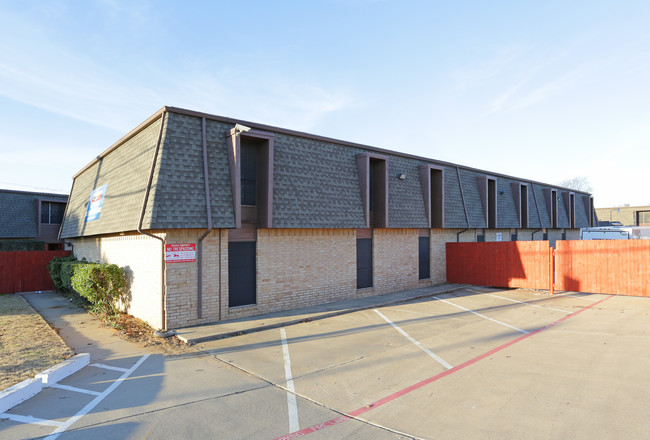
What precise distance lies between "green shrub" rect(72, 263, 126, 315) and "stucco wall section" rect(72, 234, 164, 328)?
0.38m

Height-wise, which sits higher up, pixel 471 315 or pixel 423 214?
pixel 423 214

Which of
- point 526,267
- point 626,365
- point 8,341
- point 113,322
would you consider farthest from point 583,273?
point 8,341

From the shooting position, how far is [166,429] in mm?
5070

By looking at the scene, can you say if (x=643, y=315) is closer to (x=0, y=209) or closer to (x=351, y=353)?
(x=351, y=353)

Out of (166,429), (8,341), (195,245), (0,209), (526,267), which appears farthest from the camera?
(0,209)

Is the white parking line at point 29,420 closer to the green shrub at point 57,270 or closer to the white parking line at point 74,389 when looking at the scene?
the white parking line at point 74,389

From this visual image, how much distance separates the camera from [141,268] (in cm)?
1159

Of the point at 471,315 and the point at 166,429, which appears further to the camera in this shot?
the point at 471,315

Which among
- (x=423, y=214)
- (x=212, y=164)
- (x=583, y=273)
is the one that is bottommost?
(x=583, y=273)

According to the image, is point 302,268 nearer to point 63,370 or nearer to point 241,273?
point 241,273

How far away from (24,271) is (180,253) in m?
14.8

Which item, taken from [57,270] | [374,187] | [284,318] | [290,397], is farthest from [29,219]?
[290,397]

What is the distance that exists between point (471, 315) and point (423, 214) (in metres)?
7.06

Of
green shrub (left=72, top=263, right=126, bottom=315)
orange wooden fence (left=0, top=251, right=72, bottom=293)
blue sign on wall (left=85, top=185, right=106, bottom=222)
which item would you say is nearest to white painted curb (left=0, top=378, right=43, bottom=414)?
green shrub (left=72, top=263, right=126, bottom=315)
